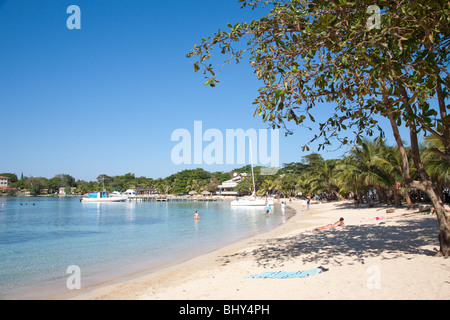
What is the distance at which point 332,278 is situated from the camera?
6.29 meters

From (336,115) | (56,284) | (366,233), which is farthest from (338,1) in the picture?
(56,284)

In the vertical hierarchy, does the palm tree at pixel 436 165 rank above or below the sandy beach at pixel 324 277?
above

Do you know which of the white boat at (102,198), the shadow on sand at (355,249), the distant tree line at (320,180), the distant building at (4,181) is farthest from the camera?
the distant building at (4,181)

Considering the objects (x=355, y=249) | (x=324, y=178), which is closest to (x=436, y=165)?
(x=355, y=249)

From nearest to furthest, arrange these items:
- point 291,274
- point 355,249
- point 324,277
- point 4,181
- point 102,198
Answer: point 324,277
point 291,274
point 355,249
point 102,198
point 4,181

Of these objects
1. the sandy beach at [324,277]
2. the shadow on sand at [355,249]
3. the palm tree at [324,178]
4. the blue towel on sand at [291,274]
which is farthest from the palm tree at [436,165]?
the palm tree at [324,178]

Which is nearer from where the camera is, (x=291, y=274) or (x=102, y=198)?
(x=291, y=274)

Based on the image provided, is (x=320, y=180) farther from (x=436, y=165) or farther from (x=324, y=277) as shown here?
(x=324, y=277)

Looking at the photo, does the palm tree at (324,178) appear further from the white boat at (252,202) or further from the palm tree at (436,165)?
the palm tree at (436,165)

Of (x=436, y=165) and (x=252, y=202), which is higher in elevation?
Answer: (x=436, y=165)

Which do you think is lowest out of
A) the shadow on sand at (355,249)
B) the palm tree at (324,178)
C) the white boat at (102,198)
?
the white boat at (102,198)

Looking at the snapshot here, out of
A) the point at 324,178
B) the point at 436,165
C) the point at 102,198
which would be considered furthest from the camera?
the point at 102,198

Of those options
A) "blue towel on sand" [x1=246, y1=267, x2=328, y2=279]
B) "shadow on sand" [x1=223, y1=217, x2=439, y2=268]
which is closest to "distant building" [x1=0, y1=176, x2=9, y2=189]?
"shadow on sand" [x1=223, y1=217, x2=439, y2=268]
